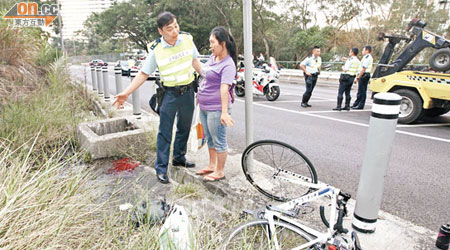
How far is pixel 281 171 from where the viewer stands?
9.49 ft

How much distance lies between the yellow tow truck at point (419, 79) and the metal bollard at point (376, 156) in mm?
5458

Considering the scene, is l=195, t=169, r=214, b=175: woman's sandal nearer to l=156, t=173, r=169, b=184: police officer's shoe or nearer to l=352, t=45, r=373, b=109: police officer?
l=156, t=173, r=169, b=184: police officer's shoe

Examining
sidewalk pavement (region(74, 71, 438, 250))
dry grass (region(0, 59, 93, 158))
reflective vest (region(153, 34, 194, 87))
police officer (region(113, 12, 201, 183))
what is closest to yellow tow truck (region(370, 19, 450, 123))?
sidewalk pavement (region(74, 71, 438, 250))

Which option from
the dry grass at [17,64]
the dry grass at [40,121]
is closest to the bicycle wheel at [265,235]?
the dry grass at [40,121]

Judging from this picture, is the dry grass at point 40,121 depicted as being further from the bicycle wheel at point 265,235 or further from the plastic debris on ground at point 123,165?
the bicycle wheel at point 265,235

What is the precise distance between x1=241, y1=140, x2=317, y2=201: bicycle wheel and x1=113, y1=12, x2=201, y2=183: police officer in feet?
3.01

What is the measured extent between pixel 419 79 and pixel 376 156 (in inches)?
230

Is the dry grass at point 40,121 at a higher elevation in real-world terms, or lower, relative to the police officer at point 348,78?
lower

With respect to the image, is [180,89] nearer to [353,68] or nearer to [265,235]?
[265,235]

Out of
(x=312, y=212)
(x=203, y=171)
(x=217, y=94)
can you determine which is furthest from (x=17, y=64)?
(x=312, y=212)

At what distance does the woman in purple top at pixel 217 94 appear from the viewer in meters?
3.04

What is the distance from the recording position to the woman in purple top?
9.98ft

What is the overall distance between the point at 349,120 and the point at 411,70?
1.82m

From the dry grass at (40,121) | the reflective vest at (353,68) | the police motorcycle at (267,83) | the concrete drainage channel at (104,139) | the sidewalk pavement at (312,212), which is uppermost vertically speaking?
the reflective vest at (353,68)
